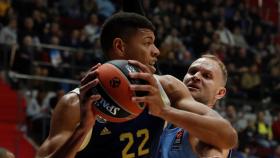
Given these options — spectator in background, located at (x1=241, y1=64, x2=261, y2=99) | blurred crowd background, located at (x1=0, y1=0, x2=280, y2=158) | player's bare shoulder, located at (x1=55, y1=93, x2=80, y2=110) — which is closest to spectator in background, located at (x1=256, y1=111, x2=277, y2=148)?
blurred crowd background, located at (x1=0, y1=0, x2=280, y2=158)

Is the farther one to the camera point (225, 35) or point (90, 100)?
point (225, 35)

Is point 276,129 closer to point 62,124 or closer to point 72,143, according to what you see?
point 62,124

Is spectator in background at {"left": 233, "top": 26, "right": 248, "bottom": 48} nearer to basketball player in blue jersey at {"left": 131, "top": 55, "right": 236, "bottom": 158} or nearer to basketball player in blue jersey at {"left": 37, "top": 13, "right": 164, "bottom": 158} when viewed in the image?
basketball player in blue jersey at {"left": 131, "top": 55, "right": 236, "bottom": 158}

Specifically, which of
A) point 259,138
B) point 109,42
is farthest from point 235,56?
point 109,42

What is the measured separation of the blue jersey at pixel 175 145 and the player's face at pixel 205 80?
31 centimetres

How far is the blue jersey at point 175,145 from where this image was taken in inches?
147

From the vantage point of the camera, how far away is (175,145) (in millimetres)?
3854

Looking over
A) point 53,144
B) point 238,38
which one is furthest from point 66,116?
point 238,38

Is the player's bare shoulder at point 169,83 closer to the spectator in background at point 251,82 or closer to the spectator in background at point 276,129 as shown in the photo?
the spectator in background at point 276,129

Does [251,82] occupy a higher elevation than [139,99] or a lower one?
lower

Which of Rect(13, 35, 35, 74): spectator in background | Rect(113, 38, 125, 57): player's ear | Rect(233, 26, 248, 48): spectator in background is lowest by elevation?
Rect(233, 26, 248, 48): spectator in background

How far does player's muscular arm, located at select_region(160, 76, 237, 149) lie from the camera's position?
2762 mm

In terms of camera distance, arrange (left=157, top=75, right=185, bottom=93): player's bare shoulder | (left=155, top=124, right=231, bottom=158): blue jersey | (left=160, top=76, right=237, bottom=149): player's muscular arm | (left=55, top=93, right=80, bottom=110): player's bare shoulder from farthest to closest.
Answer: (left=155, top=124, right=231, bottom=158): blue jersey, (left=157, top=75, right=185, bottom=93): player's bare shoulder, (left=55, top=93, right=80, bottom=110): player's bare shoulder, (left=160, top=76, right=237, bottom=149): player's muscular arm

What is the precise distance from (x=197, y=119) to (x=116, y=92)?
1.57 feet
